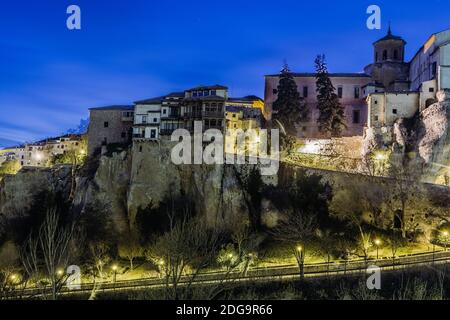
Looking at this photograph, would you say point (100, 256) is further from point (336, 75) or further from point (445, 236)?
point (336, 75)

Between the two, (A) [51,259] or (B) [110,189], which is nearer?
(A) [51,259]

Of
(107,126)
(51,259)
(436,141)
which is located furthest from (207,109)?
(51,259)

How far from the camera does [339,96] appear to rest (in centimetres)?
6731

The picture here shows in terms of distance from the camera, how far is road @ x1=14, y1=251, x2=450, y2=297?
1400 inches

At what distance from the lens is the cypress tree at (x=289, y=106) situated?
62.8m

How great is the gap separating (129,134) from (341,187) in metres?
28.7

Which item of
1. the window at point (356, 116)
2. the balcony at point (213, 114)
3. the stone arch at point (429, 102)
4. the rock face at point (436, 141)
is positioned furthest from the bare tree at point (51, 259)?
the stone arch at point (429, 102)

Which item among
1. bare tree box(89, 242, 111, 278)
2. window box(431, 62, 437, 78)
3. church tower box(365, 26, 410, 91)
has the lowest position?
bare tree box(89, 242, 111, 278)

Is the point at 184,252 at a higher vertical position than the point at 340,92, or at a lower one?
lower

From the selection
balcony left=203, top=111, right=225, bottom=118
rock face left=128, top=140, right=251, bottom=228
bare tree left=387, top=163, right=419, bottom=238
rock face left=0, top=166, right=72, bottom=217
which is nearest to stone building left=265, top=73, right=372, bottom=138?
balcony left=203, top=111, right=225, bottom=118

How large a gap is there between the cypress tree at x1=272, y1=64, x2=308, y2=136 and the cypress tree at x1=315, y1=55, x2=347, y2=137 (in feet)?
8.96

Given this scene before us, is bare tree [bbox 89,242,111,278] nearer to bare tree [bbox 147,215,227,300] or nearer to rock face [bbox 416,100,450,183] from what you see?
bare tree [bbox 147,215,227,300]

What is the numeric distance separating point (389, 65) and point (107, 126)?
4207cm
